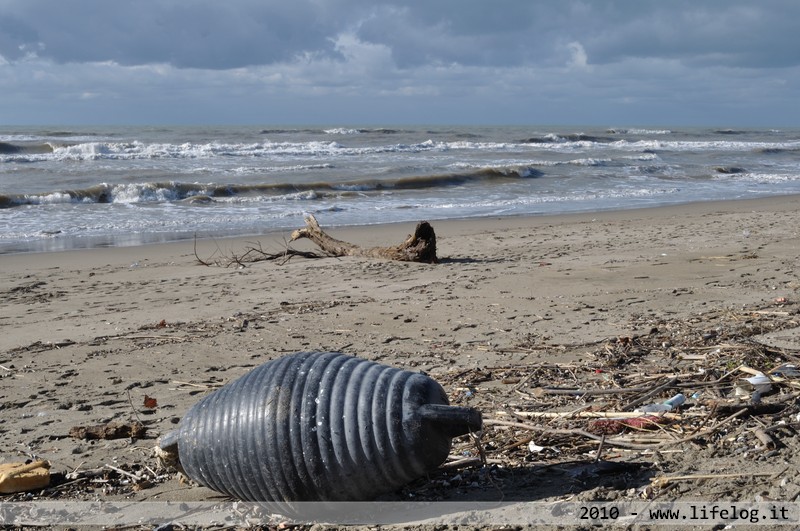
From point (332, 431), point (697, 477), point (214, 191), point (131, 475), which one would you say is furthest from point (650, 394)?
point (214, 191)

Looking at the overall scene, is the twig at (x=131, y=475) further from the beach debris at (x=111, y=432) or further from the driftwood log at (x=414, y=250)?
the driftwood log at (x=414, y=250)

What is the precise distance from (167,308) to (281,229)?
6.62 meters

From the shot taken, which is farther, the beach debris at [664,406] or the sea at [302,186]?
the sea at [302,186]

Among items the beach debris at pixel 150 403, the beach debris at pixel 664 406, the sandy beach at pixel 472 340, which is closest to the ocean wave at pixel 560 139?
the sandy beach at pixel 472 340

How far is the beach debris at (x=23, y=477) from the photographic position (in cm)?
354

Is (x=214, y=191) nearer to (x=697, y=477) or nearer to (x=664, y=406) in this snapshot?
(x=664, y=406)

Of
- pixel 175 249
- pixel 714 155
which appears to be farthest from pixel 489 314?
pixel 714 155

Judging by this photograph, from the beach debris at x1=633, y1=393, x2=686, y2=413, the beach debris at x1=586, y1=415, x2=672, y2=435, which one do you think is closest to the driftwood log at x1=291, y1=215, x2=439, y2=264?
the beach debris at x1=633, y1=393, x2=686, y2=413

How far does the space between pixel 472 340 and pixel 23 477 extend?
10.5 ft

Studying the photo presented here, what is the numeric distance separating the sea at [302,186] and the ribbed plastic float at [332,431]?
977 cm

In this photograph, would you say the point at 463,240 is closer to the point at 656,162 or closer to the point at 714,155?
the point at 656,162

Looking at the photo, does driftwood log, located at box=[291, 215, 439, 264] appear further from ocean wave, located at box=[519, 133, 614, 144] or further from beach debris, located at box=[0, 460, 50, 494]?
ocean wave, located at box=[519, 133, 614, 144]

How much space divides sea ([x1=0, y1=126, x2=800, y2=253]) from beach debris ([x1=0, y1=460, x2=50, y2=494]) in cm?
885

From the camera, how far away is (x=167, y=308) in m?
7.51
